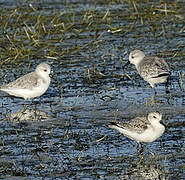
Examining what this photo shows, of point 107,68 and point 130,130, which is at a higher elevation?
point 107,68

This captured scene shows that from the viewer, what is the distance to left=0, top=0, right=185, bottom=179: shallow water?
995cm

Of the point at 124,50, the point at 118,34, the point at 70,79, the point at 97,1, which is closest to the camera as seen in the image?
the point at 70,79

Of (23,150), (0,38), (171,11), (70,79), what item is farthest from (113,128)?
(171,11)

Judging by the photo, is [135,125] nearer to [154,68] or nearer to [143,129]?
[143,129]

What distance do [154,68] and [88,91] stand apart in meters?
1.20

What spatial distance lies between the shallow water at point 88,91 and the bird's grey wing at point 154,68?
317 mm

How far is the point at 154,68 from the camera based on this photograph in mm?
13883

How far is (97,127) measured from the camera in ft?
38.0

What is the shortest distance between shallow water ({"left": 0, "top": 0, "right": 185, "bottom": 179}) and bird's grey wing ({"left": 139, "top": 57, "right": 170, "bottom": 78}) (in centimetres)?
32

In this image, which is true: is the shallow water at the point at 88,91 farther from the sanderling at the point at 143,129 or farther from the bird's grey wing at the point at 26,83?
the bird's grey wing at the point at 26,83

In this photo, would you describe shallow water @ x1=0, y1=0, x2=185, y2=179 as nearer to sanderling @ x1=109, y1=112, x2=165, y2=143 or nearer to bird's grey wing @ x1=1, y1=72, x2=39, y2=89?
sanderling @ x1=109, y1=112, x2=165, y2=143

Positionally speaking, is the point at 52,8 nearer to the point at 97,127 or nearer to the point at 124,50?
the point at 124,50

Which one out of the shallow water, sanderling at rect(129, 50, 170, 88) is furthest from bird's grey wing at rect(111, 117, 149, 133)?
sanderling at rect(129, 50, 170, 88)

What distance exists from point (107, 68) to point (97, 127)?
151 inches
